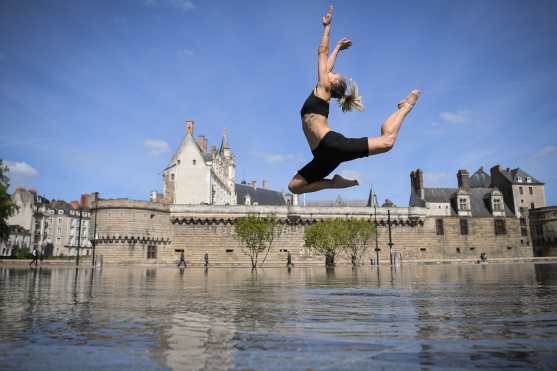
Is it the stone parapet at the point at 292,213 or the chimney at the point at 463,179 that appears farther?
the chimney at the point at 463,179

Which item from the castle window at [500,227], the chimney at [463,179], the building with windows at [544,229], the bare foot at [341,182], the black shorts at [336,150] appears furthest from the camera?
the chimney at [463,179]

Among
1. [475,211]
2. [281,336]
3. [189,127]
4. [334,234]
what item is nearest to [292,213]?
[334,234]

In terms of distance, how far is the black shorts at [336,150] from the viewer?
4.80m

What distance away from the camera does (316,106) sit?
5043 mm

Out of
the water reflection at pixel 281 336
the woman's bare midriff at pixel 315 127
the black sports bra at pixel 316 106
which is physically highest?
the black sports bra at pixel 316 106

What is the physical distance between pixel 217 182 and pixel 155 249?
16.9m

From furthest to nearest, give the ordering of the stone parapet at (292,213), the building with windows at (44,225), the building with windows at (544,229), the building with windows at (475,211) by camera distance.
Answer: the building with windows at (44,225) < the building with windows at (544,229) < the building with windows at (475,211) < the stone parapet at (292,213)

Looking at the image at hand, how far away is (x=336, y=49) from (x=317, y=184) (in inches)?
67.4

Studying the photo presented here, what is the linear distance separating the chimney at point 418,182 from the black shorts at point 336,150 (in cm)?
5480

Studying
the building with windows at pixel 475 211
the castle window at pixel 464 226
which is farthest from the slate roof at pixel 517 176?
the castle window at pixel 464 226

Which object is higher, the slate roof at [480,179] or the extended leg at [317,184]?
the slate roof at [480,179]

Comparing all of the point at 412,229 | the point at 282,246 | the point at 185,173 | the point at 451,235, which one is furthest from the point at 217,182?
the point at 451,235

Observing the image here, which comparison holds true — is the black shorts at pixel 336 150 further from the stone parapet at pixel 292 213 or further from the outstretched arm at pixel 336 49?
the stone parapet at pixel 292 213

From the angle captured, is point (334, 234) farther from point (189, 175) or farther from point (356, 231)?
point (189, 175)
